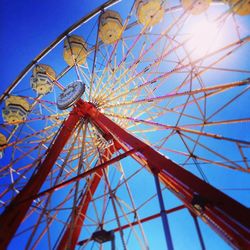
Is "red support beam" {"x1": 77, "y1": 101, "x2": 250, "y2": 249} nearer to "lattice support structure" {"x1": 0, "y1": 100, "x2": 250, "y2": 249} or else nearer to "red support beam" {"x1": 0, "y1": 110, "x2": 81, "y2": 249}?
"lattice support structure" {"x1": 0, "y1": 100, "x2": 250, "y2": 249}

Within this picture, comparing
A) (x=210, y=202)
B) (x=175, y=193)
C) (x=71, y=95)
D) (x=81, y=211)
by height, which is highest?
(x=71, y=95)

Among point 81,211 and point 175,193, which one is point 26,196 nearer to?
point 81,211

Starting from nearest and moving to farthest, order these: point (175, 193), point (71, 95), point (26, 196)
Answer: point (175, 193), point (26, 196), point (71, 95)

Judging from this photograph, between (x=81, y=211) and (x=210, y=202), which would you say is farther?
(x=81, y=211)

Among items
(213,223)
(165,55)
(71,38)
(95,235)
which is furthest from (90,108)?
(213,223)

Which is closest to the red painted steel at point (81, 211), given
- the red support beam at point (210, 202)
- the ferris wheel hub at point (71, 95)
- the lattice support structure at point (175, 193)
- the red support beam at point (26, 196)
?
the lattice support structure at point (175, 193)

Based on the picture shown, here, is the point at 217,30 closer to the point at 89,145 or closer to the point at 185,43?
the point at 185,43

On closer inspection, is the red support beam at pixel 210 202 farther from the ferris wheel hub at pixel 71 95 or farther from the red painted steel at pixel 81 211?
the ferris wheel hub at pixel 71 95

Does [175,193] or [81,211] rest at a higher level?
[81,211]

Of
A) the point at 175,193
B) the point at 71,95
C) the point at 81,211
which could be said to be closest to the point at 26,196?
the point at 81,211

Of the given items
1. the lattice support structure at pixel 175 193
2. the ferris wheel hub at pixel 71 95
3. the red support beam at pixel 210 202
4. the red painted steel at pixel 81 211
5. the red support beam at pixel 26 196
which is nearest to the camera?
the red support beam at pixel 210 202

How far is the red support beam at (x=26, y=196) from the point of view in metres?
6.55

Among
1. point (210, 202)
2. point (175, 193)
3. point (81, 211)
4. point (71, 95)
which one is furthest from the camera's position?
point (71, 95)

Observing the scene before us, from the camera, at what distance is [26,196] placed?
7.39 meters
